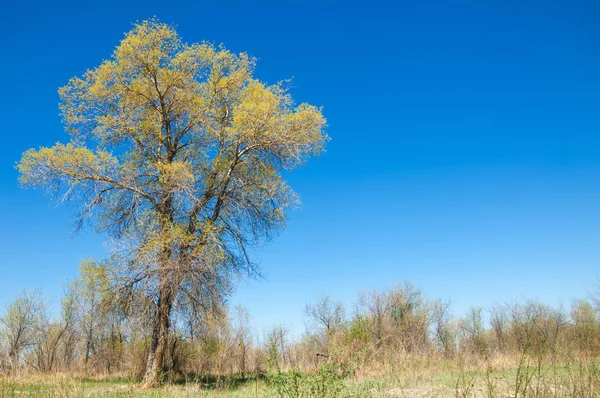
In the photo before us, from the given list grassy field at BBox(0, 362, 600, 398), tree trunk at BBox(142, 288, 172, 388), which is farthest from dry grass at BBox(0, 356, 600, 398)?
tree trunk at BBox(142, 288, 172, 388)

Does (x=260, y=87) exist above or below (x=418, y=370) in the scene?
above

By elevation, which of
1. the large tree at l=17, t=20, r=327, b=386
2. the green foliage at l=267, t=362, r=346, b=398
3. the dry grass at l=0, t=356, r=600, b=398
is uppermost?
the large tree at l=17, t=20, r=327, b=386

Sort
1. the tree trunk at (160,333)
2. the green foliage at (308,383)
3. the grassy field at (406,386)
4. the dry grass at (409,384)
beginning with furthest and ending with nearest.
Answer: the tree trunk at (160,333)
the dry grass at (409,384)
the green foliage at (308,383)
the grassy field at (406,386)

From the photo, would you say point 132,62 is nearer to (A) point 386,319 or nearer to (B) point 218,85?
(B) point 218,85

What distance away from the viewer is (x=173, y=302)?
16.2 m

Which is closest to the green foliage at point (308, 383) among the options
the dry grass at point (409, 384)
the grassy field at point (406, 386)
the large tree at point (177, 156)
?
the grassy field at point (406, 386)

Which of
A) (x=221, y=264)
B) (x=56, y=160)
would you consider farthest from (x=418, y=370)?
(x=56, y=160)

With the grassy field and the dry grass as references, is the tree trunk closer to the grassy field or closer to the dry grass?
Answer: the dry grass

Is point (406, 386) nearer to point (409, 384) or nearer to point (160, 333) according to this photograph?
point (409, 384)

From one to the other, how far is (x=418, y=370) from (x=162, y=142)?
12872mm

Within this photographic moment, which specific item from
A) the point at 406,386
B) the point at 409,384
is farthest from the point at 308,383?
the point at 409,384

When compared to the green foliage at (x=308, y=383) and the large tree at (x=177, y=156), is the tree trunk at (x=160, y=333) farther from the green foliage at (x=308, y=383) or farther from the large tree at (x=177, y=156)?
the green foliage at (x=308, y=383)

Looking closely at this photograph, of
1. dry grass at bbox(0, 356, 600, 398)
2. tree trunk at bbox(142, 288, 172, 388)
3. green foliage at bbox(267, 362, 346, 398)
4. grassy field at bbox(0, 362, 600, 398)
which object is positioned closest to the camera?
grassy field at bbox(0, 362, 600, 398)

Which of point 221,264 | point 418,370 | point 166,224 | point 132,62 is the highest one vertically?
point 132,62
